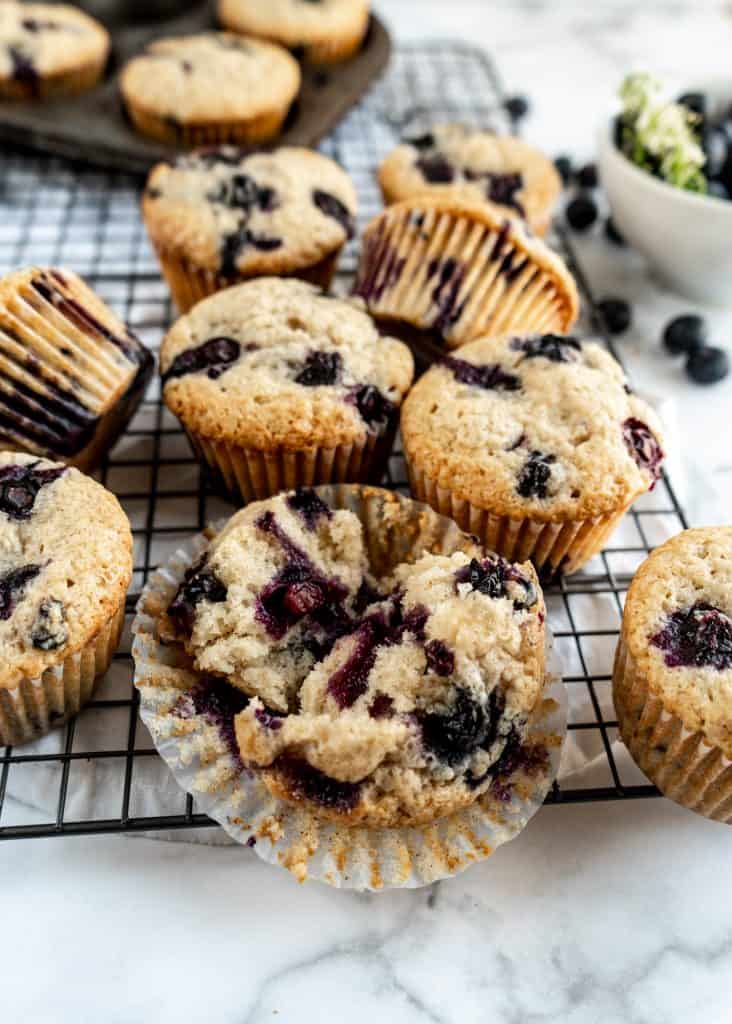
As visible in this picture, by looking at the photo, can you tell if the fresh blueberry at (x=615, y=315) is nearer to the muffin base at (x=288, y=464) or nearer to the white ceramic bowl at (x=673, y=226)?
the white ceramic bowl at (x=673, y=226)

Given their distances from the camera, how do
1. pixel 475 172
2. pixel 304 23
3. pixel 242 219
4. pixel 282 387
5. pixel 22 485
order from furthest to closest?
pixel 304 23 < pixel 475 172 < pixel 242 219 < pixel 282 387 < pixel 22 485

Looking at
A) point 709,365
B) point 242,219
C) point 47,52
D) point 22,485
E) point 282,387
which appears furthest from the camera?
point 47,52

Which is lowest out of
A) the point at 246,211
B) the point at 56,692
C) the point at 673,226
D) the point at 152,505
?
the point at 152,505

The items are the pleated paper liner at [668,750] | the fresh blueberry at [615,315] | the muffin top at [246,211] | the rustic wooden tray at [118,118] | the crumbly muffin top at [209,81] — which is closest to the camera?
the pleated paper liner at [668,750]

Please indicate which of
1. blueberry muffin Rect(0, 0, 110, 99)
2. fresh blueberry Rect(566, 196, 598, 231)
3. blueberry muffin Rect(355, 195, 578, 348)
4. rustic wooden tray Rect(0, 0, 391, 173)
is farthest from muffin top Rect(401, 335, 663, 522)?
blueberry muffin Rect(0, 0, 110, 99)

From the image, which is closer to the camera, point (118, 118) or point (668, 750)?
point (668, 750)

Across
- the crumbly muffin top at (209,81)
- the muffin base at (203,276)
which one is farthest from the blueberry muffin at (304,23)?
the muffin base at (203,276)

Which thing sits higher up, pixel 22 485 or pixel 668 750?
pixel 668 750

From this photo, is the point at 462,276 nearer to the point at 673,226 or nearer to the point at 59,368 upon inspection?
the point at 673,226

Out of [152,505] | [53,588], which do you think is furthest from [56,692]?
[152,505]
